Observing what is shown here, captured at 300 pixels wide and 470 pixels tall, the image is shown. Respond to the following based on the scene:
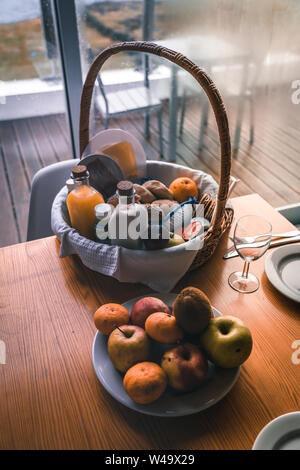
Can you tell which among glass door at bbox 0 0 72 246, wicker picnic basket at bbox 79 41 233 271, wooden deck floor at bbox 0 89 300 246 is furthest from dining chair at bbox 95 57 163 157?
wicker picnic basket at bbox 79 41 233 271

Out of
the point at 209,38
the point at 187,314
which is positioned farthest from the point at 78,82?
the point at 187,314

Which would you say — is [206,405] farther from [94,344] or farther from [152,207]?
[152,207]

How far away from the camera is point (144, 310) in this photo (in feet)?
2.26

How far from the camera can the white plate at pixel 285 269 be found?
826 mm

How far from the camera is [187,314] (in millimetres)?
631

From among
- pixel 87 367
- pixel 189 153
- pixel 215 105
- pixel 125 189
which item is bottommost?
pixel 189 153

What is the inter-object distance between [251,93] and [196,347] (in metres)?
1.61

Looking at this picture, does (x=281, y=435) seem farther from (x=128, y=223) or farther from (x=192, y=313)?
(x=128, y=223)

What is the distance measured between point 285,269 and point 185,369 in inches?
16.6

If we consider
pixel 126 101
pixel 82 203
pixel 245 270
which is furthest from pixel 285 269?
pixel 126 101

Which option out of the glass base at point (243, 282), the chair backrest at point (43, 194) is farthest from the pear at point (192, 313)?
the chair backrest at point (43, 194)

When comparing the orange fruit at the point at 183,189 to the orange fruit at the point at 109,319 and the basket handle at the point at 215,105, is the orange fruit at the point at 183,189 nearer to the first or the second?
the basket handle at the point at 215,105

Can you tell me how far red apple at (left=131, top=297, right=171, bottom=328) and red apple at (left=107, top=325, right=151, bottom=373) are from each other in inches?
1.6

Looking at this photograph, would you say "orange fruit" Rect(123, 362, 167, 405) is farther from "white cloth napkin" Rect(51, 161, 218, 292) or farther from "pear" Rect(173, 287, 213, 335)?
"white cloth napkin" Rect(51, 161, 218, 292)
